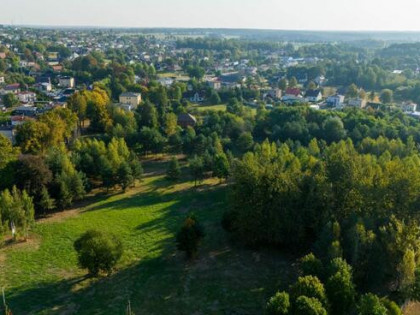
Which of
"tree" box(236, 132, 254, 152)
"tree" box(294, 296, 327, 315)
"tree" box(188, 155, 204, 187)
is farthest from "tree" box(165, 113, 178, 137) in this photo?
"tree" box(294, 296, 327, 315)

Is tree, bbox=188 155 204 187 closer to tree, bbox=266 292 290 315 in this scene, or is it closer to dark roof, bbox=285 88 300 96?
tree, bbox=266 292 290 315

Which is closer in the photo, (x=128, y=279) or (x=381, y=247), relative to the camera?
(x=381, y=247)

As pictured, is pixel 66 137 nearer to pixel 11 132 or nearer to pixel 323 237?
pixel 11 132

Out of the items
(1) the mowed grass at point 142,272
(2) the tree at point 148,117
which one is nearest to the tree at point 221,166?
(1) the mowed grass at point 142,272

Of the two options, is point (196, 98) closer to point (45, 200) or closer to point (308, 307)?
point (45, 200)

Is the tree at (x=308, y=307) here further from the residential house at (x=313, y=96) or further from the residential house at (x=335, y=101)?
the residential house at (x=313, y=96)

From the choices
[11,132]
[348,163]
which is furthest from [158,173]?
A: [348,163]
